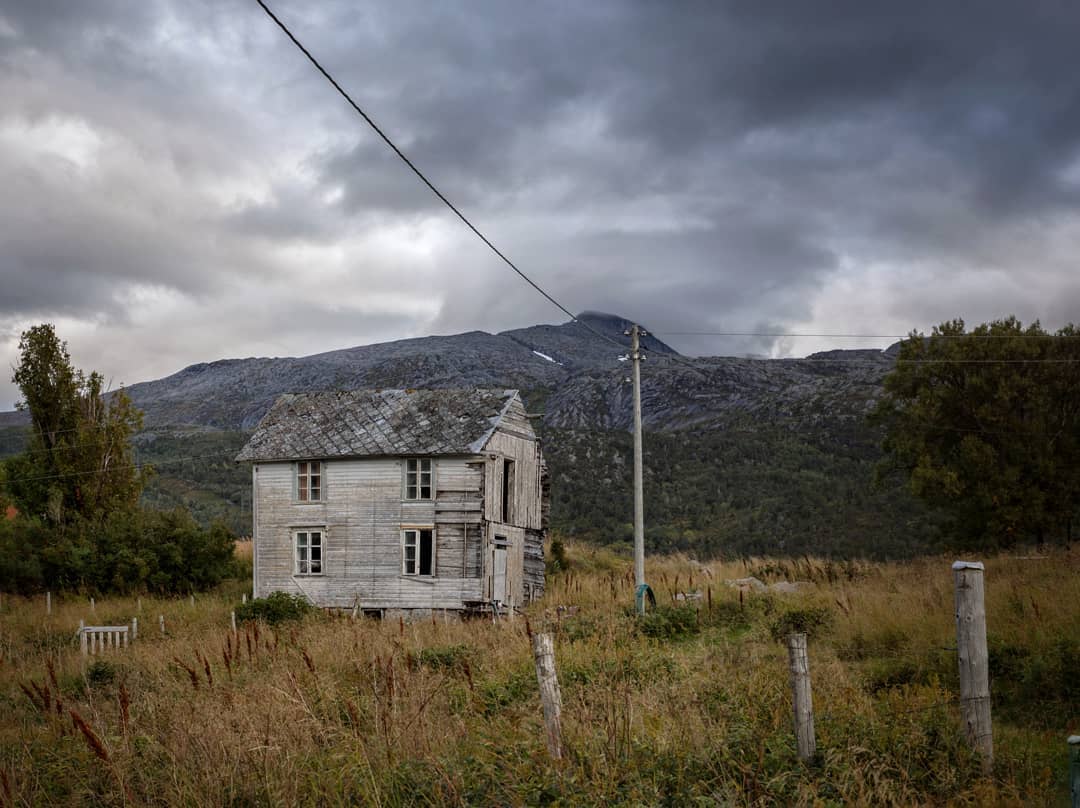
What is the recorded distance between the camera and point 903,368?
34.4 meters

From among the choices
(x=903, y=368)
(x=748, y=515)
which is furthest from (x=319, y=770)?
(x=748, y=515)

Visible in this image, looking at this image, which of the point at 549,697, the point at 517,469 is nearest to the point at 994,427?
the point at 517,469

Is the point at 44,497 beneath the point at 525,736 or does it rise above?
above

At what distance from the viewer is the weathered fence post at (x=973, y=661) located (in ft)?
25.1

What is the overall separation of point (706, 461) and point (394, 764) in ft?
268

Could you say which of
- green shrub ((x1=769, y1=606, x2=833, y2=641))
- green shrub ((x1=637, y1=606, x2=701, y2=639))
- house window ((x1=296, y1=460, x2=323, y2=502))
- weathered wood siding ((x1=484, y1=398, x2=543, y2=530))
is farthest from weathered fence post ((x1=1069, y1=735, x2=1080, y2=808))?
house window ((x1=296, y1=460, x2=323, y2=502))

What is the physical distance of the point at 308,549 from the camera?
30.4 metres

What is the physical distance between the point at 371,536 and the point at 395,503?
1.27 m

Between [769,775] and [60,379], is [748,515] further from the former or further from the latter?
[769,775]

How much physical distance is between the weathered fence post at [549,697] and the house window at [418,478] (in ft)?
71.9

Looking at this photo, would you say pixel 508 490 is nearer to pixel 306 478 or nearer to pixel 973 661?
pixel 306 478

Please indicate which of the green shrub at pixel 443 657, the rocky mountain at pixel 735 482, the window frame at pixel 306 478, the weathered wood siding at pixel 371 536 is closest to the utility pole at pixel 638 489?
the green shrub at pixel 443 657

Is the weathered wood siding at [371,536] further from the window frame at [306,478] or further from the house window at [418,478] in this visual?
the house window at [418,478]

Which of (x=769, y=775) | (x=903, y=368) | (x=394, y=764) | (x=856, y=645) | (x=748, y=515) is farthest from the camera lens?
(x=748, y=515)
